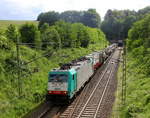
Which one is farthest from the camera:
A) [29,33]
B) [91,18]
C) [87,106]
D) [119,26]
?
[91,18]

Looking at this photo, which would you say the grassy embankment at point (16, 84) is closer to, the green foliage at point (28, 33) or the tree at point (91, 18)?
the green foliage at point (28, 33)

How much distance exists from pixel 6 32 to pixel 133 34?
49.3m

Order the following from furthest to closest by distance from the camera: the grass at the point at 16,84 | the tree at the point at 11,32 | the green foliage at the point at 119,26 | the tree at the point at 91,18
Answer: the tree at the point at 91,18 → the green foliage at the point at 119,26 → the tree at the point at 11,32 → the grass at the point at 16,84

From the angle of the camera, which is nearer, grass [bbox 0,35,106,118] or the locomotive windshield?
grass [bbox 0,35,106,118]

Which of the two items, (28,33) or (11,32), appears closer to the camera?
(11,32)

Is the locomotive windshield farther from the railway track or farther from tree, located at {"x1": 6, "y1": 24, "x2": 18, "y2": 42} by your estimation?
tree, located at {"x1": 6, "y1": 24, "x2": 18, "y2": 42}

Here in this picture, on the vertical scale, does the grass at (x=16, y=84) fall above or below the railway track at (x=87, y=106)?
above

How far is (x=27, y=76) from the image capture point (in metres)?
29.6

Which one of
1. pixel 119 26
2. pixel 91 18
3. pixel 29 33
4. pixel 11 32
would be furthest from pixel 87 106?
pixel 91 18

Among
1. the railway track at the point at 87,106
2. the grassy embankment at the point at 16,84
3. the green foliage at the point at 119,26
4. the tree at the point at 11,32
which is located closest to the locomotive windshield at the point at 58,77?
the railway track at the point at 87,106

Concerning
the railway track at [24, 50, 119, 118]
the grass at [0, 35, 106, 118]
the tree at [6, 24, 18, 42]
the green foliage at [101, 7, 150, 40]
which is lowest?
the railway track at [24, 50, 119, 118]

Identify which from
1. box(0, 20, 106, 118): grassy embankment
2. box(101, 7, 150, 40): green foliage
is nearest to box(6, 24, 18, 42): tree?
box(0, 20, 106, 118): grassy embankment

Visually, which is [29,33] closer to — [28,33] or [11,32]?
[28,33]

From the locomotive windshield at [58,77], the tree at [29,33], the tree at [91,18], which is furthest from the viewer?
the tree at [91,18]
